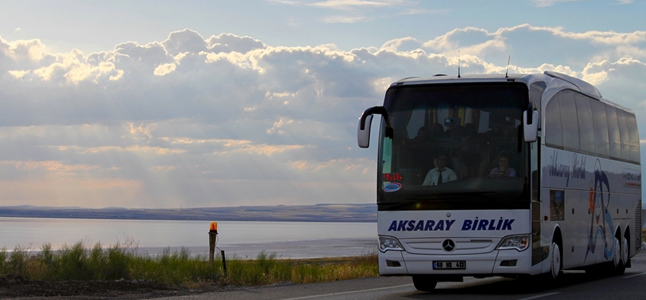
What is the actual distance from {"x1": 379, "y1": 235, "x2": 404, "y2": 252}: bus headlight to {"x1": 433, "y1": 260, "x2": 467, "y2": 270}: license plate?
61 cm

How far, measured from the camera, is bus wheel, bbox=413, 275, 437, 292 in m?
16.4

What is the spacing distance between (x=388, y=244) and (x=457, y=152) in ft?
5.96

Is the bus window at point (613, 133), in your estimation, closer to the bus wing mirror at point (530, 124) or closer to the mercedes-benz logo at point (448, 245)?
the bus wing mirror at point (530, 124)

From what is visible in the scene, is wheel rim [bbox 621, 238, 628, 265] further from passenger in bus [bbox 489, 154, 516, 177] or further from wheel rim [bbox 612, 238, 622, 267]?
passenger in bus [bbox 489, 154, 516, 177]

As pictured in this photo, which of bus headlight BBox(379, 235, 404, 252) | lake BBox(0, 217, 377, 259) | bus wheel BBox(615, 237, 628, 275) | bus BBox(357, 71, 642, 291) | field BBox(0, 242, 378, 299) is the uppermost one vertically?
bus BBox(357, 71, 642, 291)

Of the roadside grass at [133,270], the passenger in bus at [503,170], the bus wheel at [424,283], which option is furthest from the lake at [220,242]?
the passenger in bus at [503,170]

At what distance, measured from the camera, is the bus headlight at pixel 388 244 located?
15.3 meters

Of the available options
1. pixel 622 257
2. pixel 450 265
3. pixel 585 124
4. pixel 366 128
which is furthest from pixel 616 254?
pixel 366 128

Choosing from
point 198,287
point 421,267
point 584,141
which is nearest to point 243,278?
point 198,287

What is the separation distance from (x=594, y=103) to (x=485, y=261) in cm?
651

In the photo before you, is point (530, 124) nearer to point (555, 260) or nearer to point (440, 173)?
point (440, 173)

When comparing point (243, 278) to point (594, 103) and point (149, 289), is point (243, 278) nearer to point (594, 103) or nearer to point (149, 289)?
point (149, 289)

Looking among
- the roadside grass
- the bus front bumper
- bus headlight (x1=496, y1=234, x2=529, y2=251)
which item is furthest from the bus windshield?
the roadside grass

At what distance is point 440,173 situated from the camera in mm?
15172
